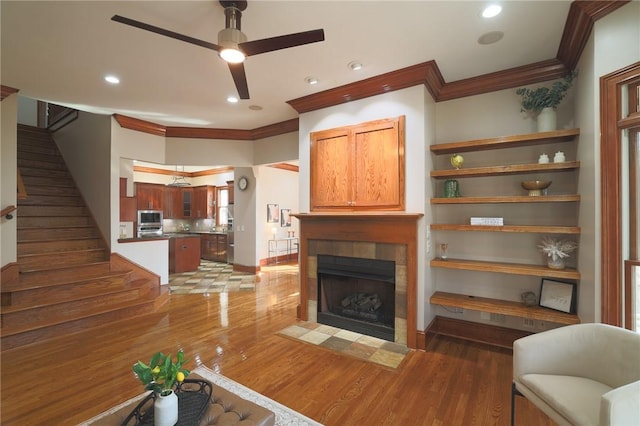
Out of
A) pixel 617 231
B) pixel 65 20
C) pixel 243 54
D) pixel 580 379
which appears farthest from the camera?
pixel 65 20

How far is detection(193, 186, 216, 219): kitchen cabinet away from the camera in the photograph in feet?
31.1

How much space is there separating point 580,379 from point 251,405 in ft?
6.27

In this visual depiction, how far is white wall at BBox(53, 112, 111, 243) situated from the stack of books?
5238 mm

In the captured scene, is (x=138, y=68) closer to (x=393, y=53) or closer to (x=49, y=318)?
(x=393, y=53)

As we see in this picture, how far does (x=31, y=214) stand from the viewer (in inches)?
185

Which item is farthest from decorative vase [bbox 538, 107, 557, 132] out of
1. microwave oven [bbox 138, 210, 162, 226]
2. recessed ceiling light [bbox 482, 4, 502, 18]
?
microwave oven [bbox 138, 210, 162, 226]

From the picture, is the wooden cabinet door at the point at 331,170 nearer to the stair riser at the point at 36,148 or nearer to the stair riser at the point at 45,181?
the stair riser at the point at 45,181

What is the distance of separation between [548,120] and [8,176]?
20.9 feet

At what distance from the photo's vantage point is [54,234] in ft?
15.4

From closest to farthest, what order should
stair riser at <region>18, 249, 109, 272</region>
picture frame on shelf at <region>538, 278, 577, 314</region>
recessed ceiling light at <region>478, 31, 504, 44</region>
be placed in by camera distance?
1. recessed ceiling light at <region>478, 31, 504, 44</region>
2. picture frame on shelf at <region>538, 278, 577, 314</region>
3. stair riser at <region>18, 249, 109, 272</region>

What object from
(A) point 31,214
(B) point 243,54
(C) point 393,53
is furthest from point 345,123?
(A) point 31,214

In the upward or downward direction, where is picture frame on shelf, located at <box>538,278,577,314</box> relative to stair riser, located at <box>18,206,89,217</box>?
downward

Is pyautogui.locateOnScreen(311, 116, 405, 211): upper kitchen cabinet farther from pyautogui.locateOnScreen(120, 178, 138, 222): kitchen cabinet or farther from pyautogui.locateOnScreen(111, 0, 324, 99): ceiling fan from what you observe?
pyautogui.locateOnScreen(120, 178, 138, 222): kitchen cabinet

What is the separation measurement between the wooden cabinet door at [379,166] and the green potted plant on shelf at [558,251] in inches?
57.6
